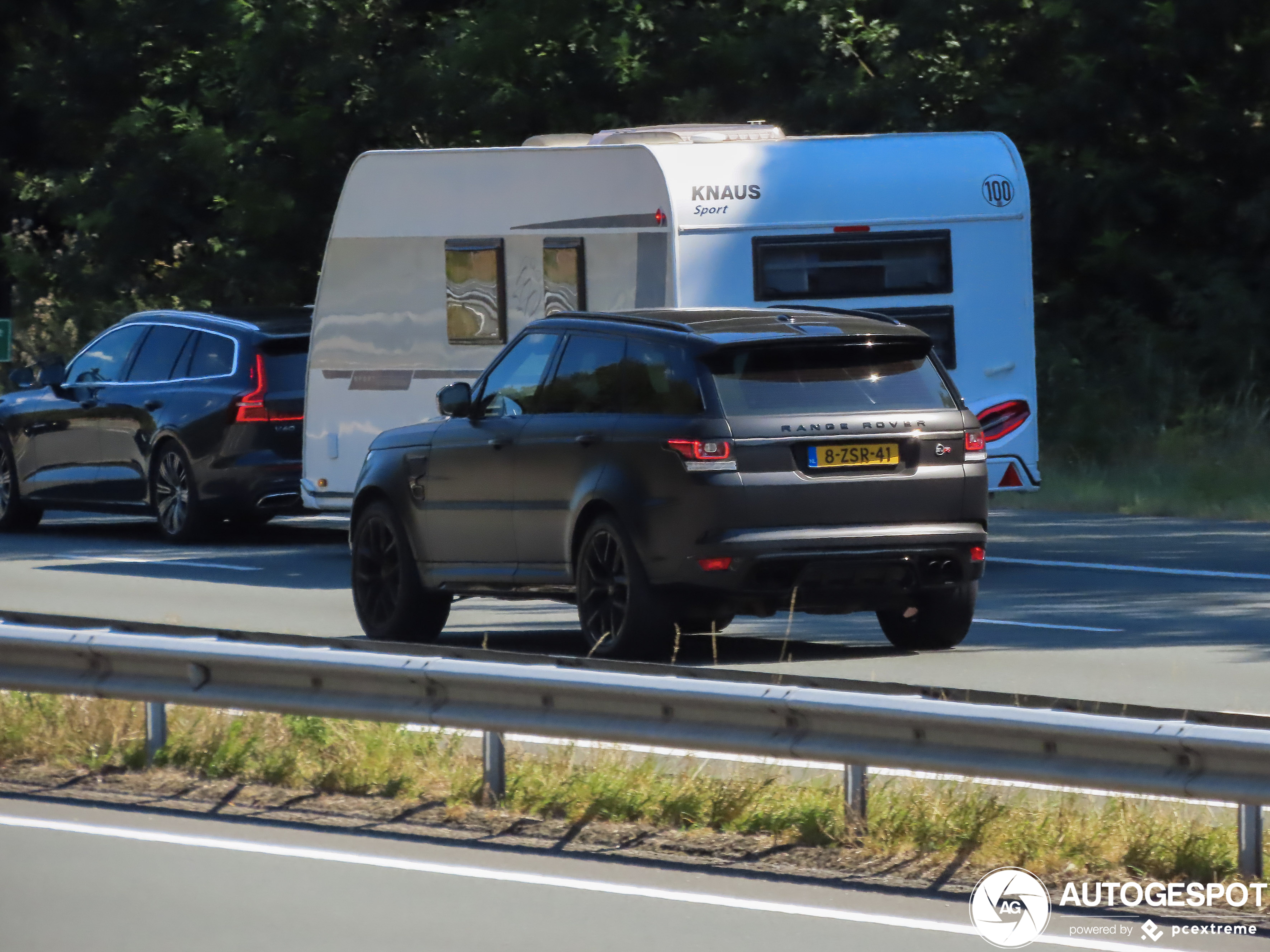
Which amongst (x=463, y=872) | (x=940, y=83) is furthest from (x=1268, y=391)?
(x=463, y=872)

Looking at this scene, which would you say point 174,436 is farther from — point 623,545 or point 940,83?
point 940,83

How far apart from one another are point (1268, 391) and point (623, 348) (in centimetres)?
1582

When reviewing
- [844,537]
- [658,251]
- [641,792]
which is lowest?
[641,792]

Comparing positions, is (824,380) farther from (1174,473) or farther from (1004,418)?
(1174,473)

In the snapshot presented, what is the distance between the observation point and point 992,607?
1448 cm

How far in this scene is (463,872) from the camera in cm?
731

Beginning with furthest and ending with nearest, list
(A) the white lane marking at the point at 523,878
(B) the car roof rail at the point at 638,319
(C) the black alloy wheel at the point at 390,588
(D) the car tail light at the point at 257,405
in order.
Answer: (D) the car tail light at the point at 257,405 < (C) the black alloy wheel at the point at 390,588 < (B) the car roof rail at the point at 638,319 < (A) the white lane marking at the point at 523,878

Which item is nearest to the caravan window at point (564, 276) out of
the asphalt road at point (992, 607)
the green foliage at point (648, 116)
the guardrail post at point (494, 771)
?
the asphalt road at point (992, 607)

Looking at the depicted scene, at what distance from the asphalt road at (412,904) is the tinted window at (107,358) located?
39.5 feet

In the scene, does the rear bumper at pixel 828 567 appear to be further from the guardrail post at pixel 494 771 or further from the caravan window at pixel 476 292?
the caravan window at pixel 476 292

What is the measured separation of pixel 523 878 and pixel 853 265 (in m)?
9.66

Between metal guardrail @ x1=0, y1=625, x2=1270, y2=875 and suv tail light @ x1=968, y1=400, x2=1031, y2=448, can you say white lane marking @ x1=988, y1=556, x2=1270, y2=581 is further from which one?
metal guardrail @ x1=0, y1=625, x2=1270, y2=875

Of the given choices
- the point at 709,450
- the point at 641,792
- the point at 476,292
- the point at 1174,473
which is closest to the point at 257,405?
the point at 476,292

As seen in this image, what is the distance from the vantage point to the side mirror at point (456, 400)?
12.8 meters
